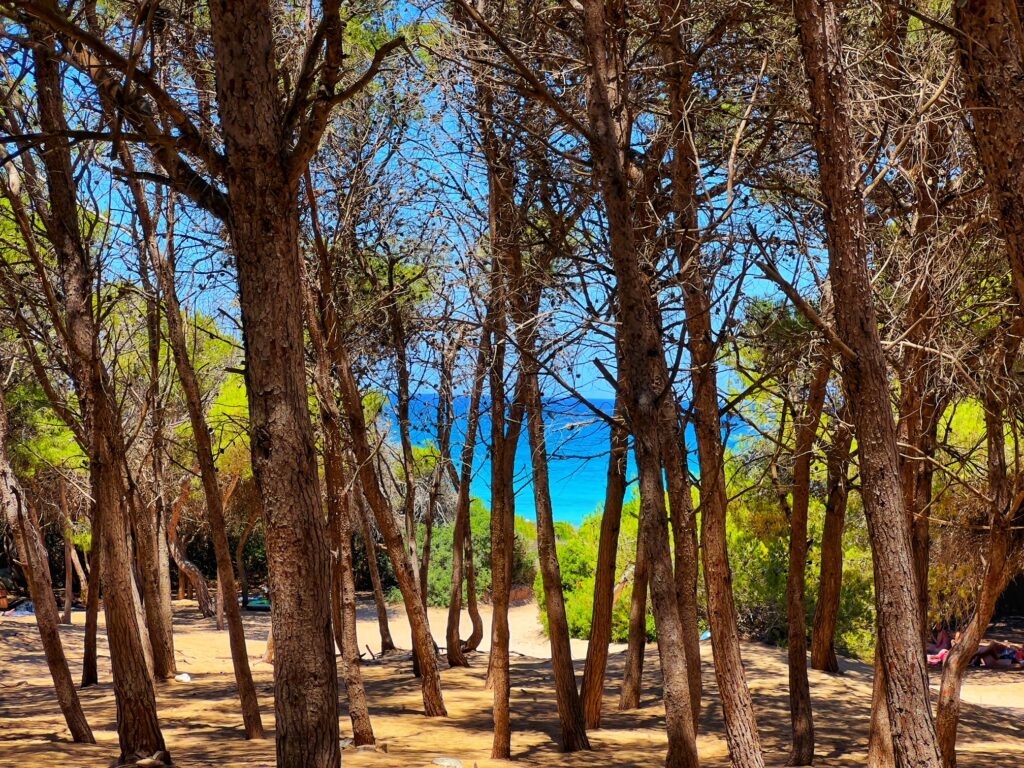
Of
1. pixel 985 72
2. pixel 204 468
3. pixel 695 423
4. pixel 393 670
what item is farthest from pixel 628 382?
pixel 393 670

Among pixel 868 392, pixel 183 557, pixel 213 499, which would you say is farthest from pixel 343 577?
pixel 183 557

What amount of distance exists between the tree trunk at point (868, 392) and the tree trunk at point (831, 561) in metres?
3.73

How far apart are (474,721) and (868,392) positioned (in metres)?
6.88

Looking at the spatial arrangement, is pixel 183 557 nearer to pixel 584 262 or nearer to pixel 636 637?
pixel 636 637

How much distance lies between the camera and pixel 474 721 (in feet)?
38.5

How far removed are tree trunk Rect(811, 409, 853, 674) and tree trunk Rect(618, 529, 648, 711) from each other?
7.47 feet

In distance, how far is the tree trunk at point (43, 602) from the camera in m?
8.99

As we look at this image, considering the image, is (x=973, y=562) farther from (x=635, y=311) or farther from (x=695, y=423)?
(x=635, y=311)

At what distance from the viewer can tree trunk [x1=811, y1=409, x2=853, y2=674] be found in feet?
37.3

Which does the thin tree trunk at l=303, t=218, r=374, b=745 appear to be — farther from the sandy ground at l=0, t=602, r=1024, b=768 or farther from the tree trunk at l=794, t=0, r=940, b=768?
the tree trunk at l=794, t=0, r=940, b=768

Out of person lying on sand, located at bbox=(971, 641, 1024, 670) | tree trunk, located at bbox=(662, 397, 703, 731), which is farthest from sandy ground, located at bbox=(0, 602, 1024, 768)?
person lying on sand, located at bbox=(971, 641, 1024, 670)

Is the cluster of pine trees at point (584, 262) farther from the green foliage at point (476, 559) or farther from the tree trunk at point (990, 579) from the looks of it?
the green foliage at point (476, 559)

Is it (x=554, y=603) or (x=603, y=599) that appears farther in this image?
(x=603, y=599)

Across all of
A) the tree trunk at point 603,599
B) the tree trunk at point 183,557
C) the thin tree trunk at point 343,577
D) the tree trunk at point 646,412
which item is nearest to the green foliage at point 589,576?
the tree trunk at point 603,599
